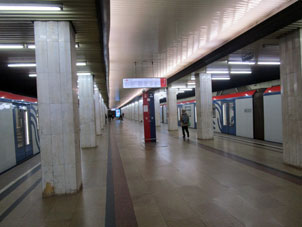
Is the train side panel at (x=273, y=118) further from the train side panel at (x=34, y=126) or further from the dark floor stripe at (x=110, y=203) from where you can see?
the train side panel at (x=34, y=126)

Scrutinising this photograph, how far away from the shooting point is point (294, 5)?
185 inches

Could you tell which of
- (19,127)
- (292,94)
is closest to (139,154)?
(19,127)

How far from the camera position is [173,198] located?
3.96 meters

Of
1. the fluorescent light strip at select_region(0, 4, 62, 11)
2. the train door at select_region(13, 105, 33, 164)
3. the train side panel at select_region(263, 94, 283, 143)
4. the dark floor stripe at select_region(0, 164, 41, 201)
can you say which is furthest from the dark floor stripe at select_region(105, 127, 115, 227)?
the train side panel at select_region(263, 94, 283, 143)

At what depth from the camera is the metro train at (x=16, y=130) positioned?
640 centimetres

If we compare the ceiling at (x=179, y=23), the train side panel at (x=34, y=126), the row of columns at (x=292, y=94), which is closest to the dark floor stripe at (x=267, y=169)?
the row of columns at (x=292, y=94)

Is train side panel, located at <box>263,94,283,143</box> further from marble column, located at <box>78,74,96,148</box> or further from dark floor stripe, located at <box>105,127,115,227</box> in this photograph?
marble column, located at <box>78,74,96,148</box>

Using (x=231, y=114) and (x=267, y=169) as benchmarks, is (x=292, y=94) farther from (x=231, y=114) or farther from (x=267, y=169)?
(x=231, y=114)

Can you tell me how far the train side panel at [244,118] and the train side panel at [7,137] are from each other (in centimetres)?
1123

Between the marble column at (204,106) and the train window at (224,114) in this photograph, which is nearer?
the marble column at (204,106)

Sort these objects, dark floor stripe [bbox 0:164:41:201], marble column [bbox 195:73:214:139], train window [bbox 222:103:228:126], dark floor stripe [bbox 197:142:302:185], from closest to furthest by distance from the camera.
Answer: dark floor stripe [bbox 0:164:41:201]
dark floor stripe [bbox 197:142:302:185]
marble column [bbox 195:73:214:139]
train window [bbox 222:103:228:126]

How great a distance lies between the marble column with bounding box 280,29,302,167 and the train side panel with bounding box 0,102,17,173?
28.5ft

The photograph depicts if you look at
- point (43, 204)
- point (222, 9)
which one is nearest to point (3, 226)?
point (43, 204)

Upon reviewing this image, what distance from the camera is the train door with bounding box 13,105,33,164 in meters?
7.34
